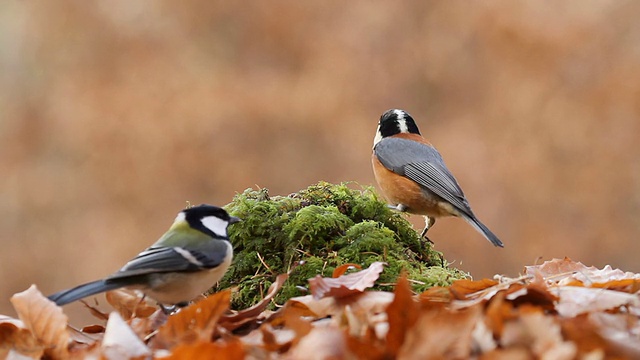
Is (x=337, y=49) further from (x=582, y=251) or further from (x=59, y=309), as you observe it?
A: (x=59, y=309)

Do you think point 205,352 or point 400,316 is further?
point 400,316

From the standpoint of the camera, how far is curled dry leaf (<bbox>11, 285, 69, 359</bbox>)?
2.13 m

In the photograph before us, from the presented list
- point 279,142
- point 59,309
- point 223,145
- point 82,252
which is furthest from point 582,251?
point 59,309

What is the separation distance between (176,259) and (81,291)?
17.7 inches

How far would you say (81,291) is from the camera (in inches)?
95.0

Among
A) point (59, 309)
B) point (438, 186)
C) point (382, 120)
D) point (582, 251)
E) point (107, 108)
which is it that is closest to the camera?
point (59, 309)

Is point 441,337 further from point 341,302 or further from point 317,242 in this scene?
point 317,242

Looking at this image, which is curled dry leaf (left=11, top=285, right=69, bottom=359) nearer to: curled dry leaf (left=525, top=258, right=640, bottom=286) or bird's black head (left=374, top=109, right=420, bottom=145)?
curled dry leaf (left=525, top=258, right=640, bottom=286)

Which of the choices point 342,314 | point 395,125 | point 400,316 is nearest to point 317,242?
point 342,314

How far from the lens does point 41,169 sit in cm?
1088

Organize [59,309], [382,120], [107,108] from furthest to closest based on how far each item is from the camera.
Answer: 1. [107,108]
2. [382,120]
3. [59,309]

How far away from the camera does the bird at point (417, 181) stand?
5172 millimetres

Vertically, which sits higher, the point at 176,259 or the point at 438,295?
the point at 438,295

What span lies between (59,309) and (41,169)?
9277 mm
